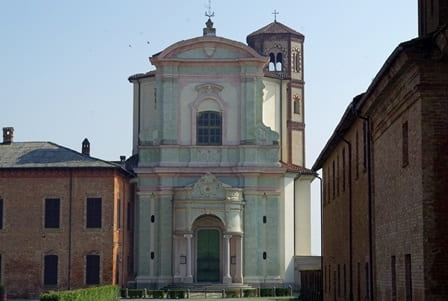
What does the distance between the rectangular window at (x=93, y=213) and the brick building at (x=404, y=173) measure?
29713 millimetres

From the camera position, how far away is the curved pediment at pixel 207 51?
59.0m

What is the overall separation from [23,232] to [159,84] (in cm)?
1191

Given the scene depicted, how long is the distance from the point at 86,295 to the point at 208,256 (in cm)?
2006

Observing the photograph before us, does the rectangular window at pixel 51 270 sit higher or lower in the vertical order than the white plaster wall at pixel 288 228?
lower

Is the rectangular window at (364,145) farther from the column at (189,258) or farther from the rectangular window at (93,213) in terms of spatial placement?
the column at (189,258)

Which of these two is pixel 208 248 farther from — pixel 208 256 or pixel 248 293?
pixel 248 293

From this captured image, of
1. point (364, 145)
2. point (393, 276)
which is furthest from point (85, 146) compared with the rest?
point (393, 276)

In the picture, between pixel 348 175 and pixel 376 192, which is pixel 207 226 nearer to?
pixel 348 175

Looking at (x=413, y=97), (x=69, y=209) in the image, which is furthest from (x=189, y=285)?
(x=413, y=97)

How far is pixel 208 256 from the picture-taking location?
5922 cm

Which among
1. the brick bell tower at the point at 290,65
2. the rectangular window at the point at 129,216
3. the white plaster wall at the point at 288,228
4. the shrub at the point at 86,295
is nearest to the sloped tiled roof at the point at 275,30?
the brick bell tower at the point at 290,65

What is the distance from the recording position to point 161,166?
192ft

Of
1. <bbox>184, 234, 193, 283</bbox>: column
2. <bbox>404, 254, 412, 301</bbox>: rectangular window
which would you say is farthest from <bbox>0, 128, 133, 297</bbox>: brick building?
<bbox>404, 254, 412, 301</bbox>: rectangular window

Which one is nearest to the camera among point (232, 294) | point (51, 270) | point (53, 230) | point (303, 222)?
point (51, 270)
